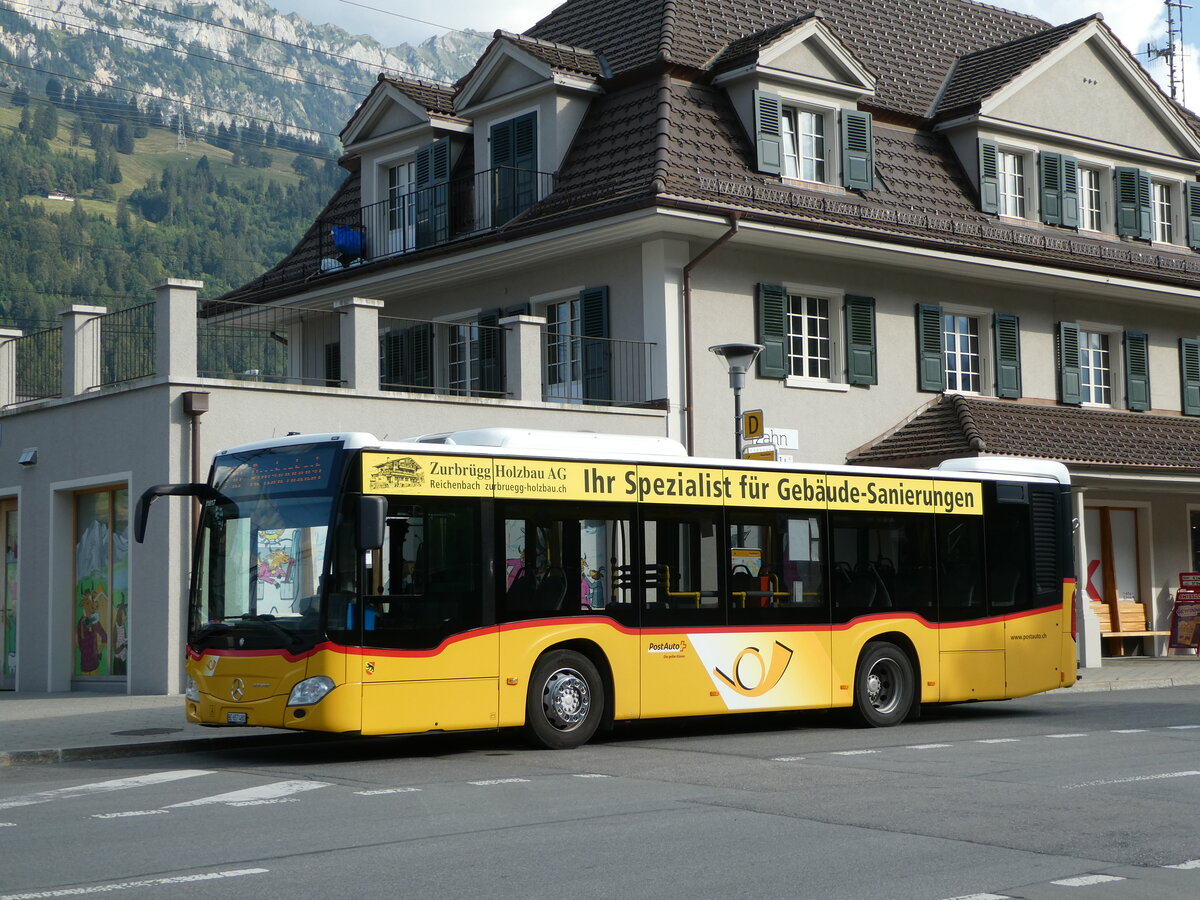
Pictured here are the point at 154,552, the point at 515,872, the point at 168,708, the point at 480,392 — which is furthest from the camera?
the point at 480,392

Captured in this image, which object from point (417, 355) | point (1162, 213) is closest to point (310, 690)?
point (417, 355)

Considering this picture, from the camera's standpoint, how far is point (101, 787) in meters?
12.2

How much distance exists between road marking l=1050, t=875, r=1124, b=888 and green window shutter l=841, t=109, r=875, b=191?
19975mm

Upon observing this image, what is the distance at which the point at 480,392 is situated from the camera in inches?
977

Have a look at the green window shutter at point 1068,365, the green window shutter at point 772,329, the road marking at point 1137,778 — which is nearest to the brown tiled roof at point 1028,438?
the green window shutter at point 1068,365

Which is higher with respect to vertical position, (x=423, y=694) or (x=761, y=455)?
(x=761, y=455)

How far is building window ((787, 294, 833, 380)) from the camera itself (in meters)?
26.5

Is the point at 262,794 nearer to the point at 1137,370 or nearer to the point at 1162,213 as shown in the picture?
the point at 1137,370

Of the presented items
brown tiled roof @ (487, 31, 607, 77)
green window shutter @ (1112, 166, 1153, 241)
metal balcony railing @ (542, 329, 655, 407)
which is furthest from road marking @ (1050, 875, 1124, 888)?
green window shutter @ (1112, 166, 1153, 241)

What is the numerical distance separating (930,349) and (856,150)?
3569 mm

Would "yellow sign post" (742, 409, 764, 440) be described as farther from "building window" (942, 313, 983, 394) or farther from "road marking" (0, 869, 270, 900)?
"road marking" (0, 869, 270, 900)

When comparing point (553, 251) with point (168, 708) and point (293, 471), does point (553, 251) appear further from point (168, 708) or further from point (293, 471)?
point (293, 471)

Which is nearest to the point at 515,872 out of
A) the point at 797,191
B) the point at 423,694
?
the point at 423,694

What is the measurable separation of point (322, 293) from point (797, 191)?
353 inches
